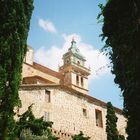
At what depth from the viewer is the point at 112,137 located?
24953 mm

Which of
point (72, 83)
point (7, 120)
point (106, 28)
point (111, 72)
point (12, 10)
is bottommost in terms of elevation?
point (7, 120)

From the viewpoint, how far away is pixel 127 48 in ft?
28.4

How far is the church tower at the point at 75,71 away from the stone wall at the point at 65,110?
2031 cm

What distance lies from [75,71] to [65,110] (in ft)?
84.8

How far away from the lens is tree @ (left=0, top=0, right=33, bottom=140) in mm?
13091

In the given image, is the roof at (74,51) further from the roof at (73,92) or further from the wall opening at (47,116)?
the wall opening at (47,116)

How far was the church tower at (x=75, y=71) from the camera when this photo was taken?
52250 mm

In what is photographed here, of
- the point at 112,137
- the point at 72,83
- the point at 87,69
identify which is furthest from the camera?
the point at 87,69

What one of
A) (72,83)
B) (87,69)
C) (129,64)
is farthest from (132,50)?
(87,69)

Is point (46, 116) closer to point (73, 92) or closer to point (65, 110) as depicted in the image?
point (65, 110)

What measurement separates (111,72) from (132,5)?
2314 millimetres

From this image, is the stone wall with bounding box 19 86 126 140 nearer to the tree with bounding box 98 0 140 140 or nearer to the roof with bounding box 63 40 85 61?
the tree with bounding box 98 0 140 140

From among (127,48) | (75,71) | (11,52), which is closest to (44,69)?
(75,71)

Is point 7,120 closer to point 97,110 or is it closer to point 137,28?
point 137,28
